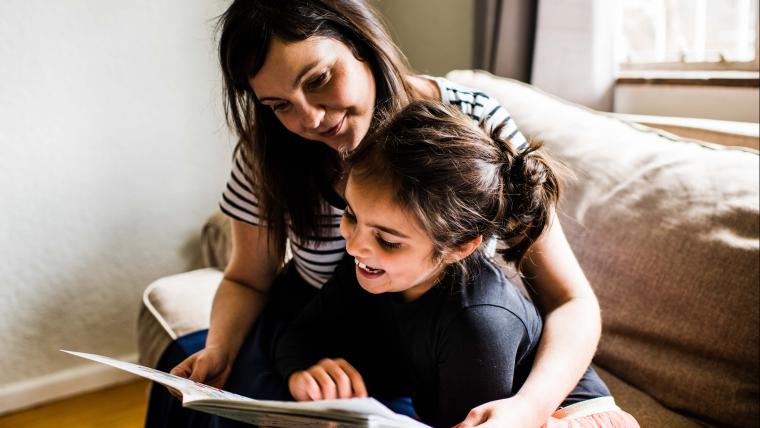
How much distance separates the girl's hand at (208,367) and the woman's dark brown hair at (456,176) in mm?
412

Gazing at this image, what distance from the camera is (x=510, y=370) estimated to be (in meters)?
0.76

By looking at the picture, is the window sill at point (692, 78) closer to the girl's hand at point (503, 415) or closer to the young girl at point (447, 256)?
the young girl at point (447, 256)

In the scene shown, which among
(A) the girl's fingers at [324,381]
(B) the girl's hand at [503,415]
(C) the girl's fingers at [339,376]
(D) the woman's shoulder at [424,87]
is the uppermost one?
(D) the woman's shoulder at [424,87]

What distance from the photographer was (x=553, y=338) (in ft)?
2.73

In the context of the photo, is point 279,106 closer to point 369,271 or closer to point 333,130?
point 333,130

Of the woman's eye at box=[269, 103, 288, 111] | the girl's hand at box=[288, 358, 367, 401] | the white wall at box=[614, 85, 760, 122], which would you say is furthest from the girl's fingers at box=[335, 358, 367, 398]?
the white wall at box=[614, 85, 760, 122]

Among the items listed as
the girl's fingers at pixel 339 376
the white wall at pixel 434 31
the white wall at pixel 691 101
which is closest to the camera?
the girl's fingers at pixel 339 376

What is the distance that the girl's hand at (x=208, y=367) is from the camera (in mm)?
971

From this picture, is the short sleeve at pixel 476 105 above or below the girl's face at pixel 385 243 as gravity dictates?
above

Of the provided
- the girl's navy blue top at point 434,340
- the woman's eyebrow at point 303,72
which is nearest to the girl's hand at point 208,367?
the girl's navy blue top at point 434,340

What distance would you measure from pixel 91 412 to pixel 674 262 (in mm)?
1845

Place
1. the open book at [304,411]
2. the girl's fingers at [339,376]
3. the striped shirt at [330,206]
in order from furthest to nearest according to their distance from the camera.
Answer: the striped shirt at [330,206]
the girl's fingers at [339,376]
the open book at [304,411]

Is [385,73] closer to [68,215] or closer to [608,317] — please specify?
[608,317]

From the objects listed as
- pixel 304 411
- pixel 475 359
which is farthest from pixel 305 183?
pixel 304 411
